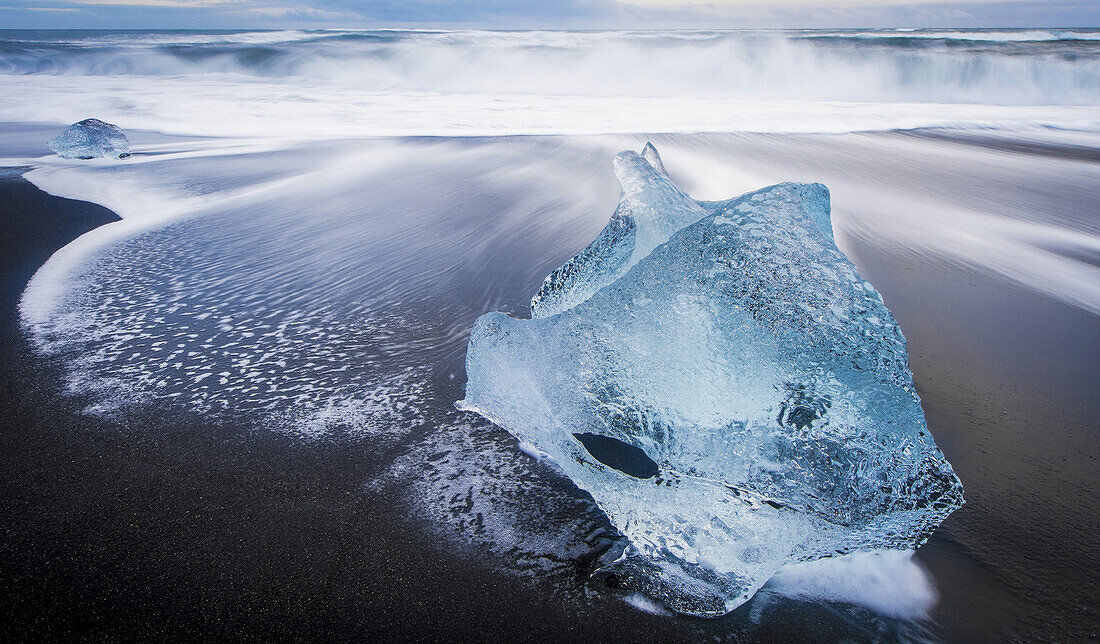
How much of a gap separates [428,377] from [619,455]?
28.9 inches

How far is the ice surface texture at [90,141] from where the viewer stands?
5.25m

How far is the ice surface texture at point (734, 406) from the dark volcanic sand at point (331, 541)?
150mm

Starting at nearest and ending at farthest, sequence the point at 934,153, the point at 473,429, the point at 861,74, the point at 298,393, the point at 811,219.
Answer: the point at 811,219, the point at 473,429, the point at 298,393, the point at 934,153, the point at 861,74

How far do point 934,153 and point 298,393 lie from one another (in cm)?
593

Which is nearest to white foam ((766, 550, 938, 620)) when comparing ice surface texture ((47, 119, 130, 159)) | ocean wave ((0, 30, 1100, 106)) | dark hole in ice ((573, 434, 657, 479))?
dark hole in ice ((573, 434, 657, 479))

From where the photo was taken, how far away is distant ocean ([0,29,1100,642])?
49.3 inches

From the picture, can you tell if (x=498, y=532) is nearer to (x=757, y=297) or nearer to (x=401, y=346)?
(x=757, y=297)

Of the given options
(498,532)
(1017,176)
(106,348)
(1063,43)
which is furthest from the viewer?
(1063,43)

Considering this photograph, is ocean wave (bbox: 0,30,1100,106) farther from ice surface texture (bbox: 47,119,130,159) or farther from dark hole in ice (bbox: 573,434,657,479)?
dark hole in ice (bbox: 573,434,657,479)

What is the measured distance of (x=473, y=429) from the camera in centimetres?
181

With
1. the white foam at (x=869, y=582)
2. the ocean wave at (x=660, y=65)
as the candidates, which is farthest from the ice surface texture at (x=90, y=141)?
the ocean wave at (x=660, y=65)

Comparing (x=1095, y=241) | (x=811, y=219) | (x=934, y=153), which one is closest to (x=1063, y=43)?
(x=934, y=153)

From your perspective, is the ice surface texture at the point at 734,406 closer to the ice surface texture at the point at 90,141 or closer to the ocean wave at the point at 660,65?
the ice surface texture at the point at 90,141

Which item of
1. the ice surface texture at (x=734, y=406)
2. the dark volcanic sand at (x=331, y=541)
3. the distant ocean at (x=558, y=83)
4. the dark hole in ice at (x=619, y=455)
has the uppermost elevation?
the distant ocean at (x=558, y=83)
